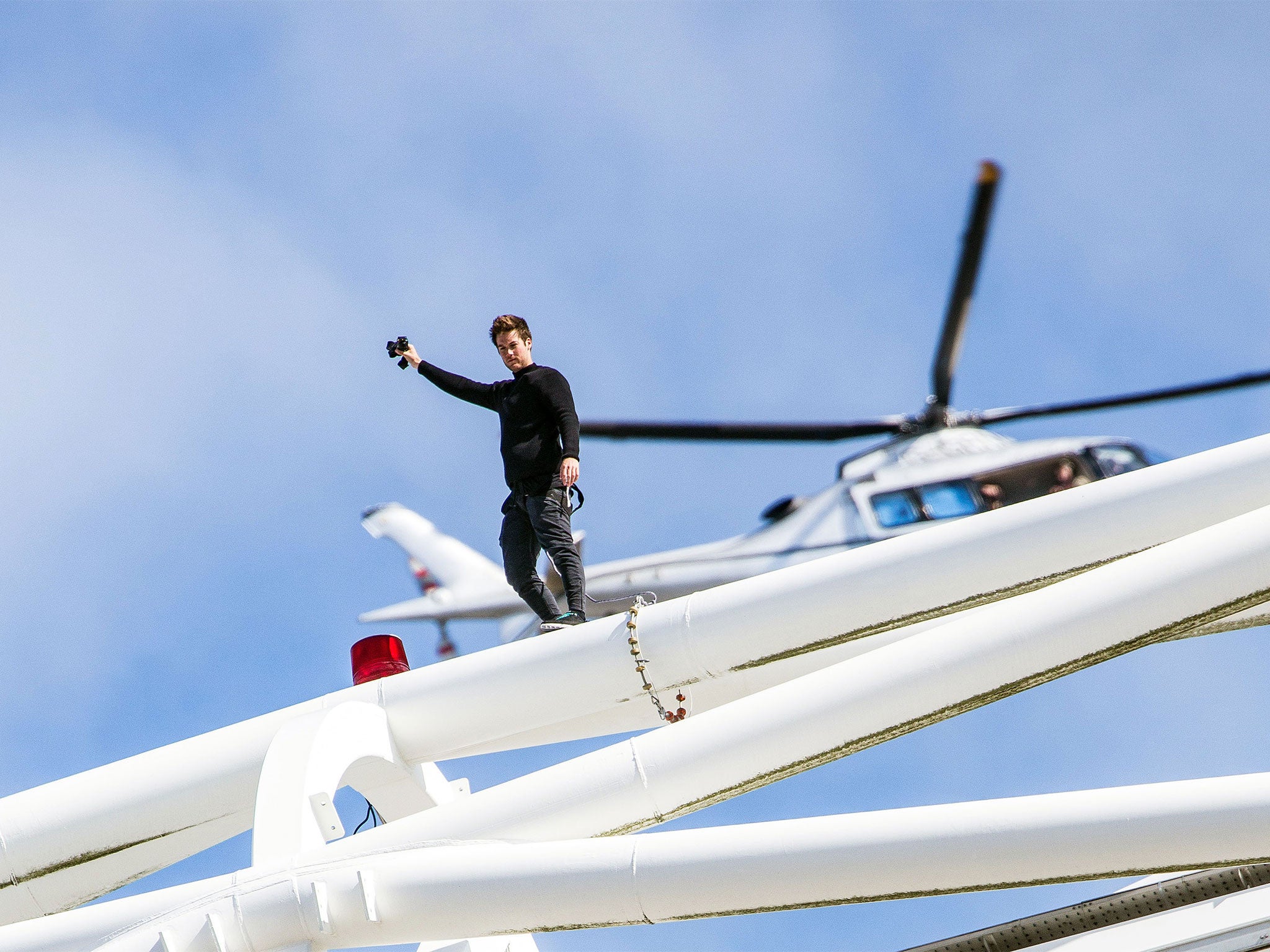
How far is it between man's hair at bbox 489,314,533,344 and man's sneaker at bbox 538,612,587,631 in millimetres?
1575

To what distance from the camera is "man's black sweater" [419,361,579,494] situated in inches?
288

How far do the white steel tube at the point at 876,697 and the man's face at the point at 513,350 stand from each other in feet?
10.1

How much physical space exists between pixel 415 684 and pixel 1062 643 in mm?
2797

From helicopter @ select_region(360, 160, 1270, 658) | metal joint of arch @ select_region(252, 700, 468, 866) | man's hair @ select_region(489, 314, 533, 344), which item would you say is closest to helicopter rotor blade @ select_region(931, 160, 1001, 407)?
helicopter @ select_region(360, 160, 1270, 658)

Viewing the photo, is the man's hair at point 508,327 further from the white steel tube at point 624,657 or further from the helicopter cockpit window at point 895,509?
the helicopter cockpit window at point 895,509

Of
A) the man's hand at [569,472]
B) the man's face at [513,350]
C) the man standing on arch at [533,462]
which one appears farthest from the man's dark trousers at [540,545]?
the man's face at [513,350]

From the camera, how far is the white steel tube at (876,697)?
14.6ft

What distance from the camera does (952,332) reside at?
1892cm

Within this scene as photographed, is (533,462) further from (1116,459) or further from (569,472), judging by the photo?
(1116,459)

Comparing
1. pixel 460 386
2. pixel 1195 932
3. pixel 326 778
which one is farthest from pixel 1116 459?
pixel 326 778

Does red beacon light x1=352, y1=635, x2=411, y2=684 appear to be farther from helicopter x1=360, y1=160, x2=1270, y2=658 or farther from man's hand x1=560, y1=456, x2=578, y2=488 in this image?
helicopter x1=360, y1=160, x2=1270, y2=658

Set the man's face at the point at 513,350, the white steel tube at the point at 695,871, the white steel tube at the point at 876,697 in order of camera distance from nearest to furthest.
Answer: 1. the white steel tube at the point at 695,871
2. the white steel tube at the point at 876,697
3. the man's face at the point at 513,350

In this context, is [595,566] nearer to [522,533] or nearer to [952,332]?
[952,332]

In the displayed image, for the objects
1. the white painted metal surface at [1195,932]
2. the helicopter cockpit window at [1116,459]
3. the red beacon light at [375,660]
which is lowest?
the white painted metal surface at [1195,932]
